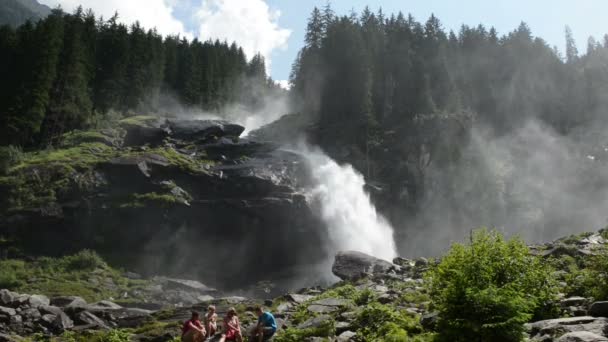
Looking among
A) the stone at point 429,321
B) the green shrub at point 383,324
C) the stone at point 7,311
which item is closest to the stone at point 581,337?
the green shrub at point 383,324

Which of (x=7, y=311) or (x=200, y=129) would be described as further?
(x=200, y=129)

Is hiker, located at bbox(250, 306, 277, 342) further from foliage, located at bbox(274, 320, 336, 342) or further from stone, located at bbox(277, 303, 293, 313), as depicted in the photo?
stone, located at bbox(277, 303, 293, 313)

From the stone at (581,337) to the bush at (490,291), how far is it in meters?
0.70

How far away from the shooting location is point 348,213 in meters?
48.8

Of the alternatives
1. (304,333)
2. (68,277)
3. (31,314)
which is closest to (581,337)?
(304,333)

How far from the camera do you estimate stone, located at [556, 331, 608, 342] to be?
815 cm

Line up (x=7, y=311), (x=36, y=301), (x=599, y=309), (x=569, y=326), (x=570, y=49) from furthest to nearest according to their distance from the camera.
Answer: (x=570, y=49), (x=36, y=301), (x=7, y=311), (x=599, y=309), (x=569, y=326)

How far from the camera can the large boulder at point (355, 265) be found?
2870 cm

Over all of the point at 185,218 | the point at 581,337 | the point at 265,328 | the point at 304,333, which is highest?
the point at 185,218

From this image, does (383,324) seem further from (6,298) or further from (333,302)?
(6,298)

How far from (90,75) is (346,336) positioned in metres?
60.7

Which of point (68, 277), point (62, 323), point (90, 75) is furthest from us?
point (90, 75)

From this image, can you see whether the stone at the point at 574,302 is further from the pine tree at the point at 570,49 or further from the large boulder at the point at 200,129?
the pine tree at the point at 570,49

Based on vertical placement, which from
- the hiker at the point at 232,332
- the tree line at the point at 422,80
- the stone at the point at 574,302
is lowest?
the hiker at the point at 232,332
